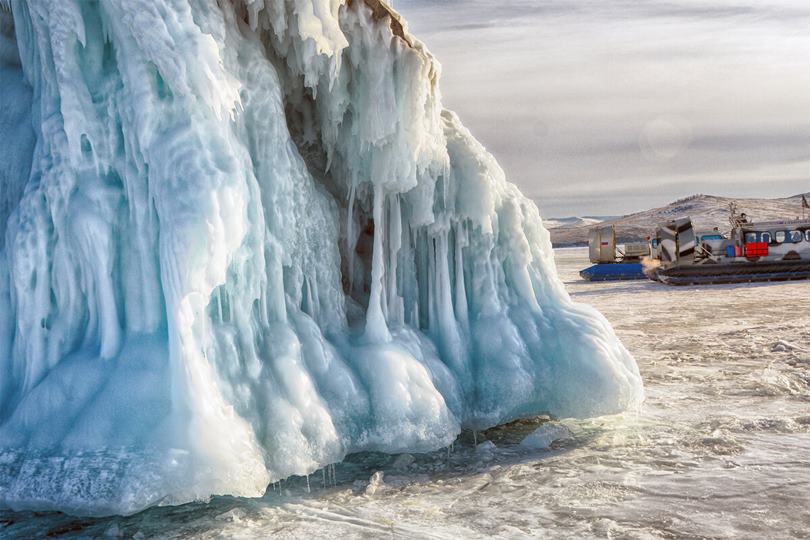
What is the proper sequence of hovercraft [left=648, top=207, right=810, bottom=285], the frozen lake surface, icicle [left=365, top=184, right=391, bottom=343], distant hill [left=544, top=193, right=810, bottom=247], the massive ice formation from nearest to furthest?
the frozen lake surface
the massive ice formation
icicle [left=365, top=184, right=391, bottom=343]
hovercraft [left=648, top=207, right=810, bottom=285]
distant hill [left=544, top=193, right=810, bottom=247]

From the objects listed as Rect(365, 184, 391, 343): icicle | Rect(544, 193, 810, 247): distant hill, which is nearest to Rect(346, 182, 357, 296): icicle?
Rect(365, 184, 391, 343): icicle

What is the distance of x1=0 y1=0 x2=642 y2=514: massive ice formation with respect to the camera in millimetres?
4859

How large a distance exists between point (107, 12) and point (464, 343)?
4.32m

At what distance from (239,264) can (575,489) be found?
3112mm

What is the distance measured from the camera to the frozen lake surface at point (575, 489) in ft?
15.1

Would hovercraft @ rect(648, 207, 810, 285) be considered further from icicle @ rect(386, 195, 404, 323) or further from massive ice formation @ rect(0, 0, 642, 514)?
icicle @ rect(386, 195, 404, 323)

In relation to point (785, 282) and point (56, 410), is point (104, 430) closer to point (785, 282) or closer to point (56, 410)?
point (56, 410)

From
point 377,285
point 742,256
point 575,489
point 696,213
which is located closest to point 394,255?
point 377,285

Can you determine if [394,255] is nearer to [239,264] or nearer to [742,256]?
[239,264]

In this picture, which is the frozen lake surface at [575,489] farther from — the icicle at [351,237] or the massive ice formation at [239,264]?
the icicle at [351,237]

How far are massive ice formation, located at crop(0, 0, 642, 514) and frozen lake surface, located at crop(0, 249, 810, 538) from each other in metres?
0.29

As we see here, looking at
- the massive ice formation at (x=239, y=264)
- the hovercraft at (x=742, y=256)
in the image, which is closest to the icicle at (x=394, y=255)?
the massive ice formation at (x=239, y=264)

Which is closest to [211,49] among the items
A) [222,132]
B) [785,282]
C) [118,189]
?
[222,132]

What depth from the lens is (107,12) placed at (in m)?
5.21
